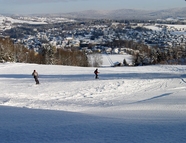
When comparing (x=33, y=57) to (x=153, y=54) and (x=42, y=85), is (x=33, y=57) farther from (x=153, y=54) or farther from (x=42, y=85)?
(x=42, y=85)

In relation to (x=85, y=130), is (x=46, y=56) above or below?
below

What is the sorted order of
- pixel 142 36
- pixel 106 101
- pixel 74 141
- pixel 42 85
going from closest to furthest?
pixel 74 141
pixel 106 101
pixel 42 85
pixel 142 36

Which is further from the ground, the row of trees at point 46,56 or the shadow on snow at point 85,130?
the shadow on snow at point 85,130

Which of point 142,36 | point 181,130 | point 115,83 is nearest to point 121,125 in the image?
point 181,130

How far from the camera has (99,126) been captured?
7445mm

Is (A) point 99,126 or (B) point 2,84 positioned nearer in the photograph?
(A) point 99,126

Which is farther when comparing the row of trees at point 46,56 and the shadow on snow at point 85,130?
the row of trees at point 46,56

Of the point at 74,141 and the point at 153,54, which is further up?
the point at 74,141

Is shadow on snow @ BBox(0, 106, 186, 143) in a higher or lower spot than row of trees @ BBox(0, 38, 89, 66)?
higher

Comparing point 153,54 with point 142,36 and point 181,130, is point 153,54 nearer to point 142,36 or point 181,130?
point 181,130

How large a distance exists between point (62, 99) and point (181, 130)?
35.9ft

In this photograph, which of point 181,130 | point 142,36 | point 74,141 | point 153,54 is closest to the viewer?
point 74,141

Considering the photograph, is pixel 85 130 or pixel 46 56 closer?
pixel 85 130

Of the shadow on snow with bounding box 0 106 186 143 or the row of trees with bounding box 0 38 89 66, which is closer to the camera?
the shadow on snow with bounding box 0 106 186 143
